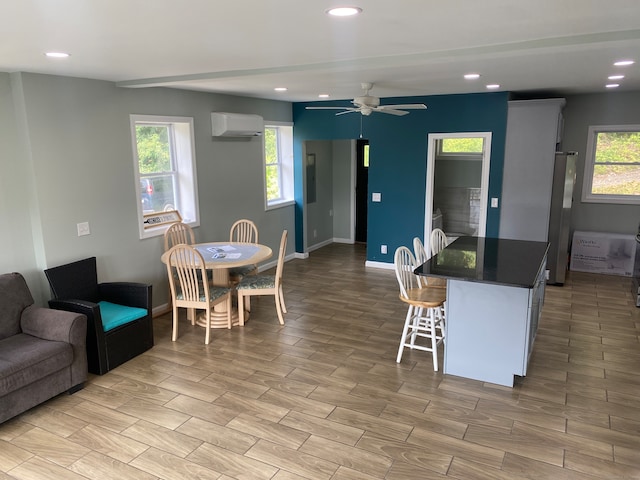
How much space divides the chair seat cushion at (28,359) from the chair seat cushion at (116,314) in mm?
452

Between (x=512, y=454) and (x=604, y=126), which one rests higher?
(x=604, y=126)

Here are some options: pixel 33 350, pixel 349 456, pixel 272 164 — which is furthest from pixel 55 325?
pixel 272 164

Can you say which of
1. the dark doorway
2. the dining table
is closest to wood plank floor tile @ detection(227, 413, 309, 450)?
the dining table

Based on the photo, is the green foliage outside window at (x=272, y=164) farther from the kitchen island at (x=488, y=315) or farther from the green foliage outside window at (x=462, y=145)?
the kitchen island at (x=488, y=315)

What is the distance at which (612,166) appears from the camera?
6.79 metres

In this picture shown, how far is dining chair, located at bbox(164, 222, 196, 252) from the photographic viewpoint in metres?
5.14

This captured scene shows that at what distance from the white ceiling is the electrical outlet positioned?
4.38ft

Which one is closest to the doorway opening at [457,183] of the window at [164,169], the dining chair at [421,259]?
the dining chair at [421,259]

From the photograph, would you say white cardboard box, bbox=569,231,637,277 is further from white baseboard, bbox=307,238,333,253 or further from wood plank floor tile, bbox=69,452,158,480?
wood plank floor tile, bbox=69,452,158,480

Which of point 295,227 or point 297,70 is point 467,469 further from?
point 295,227

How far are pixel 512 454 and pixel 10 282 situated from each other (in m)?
3.85

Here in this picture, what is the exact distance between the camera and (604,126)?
21.7 ft

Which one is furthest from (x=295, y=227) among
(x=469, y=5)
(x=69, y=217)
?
(x=469, y=5)

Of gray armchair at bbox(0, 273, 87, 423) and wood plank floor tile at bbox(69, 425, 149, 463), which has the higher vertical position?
gray armchair at bbox(0, 273, 87, 423)
